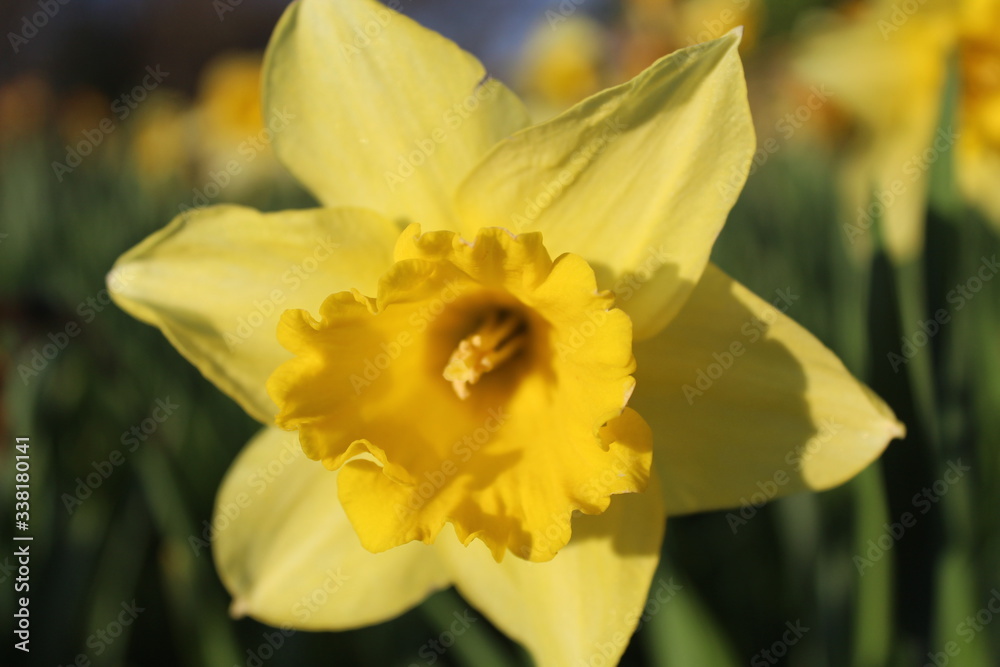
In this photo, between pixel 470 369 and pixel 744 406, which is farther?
pixel 470 369

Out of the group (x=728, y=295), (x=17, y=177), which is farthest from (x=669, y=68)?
(x=17, y=177)

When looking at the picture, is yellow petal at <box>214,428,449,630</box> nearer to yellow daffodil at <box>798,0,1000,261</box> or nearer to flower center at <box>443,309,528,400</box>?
flower center at <box>443,309,528,400</box>

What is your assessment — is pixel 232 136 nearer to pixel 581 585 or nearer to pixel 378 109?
pixel 378 109

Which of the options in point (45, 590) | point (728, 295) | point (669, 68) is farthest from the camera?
point (45, 590)

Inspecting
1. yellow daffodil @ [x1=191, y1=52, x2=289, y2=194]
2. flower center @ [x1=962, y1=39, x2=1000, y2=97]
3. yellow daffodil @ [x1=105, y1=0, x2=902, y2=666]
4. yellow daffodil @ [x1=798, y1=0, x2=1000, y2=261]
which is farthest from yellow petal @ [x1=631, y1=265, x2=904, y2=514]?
yellow daffodil @ [x1=191, y1=52, x2=289, y2=194]

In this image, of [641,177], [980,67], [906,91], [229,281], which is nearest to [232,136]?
[906,91]

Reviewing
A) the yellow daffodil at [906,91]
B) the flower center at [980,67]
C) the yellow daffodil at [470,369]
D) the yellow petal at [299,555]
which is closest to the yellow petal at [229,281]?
the yellow daffodil at [470,369]

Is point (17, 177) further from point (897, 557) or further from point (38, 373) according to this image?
point (897, 557)

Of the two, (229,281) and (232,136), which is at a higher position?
(229,281)
